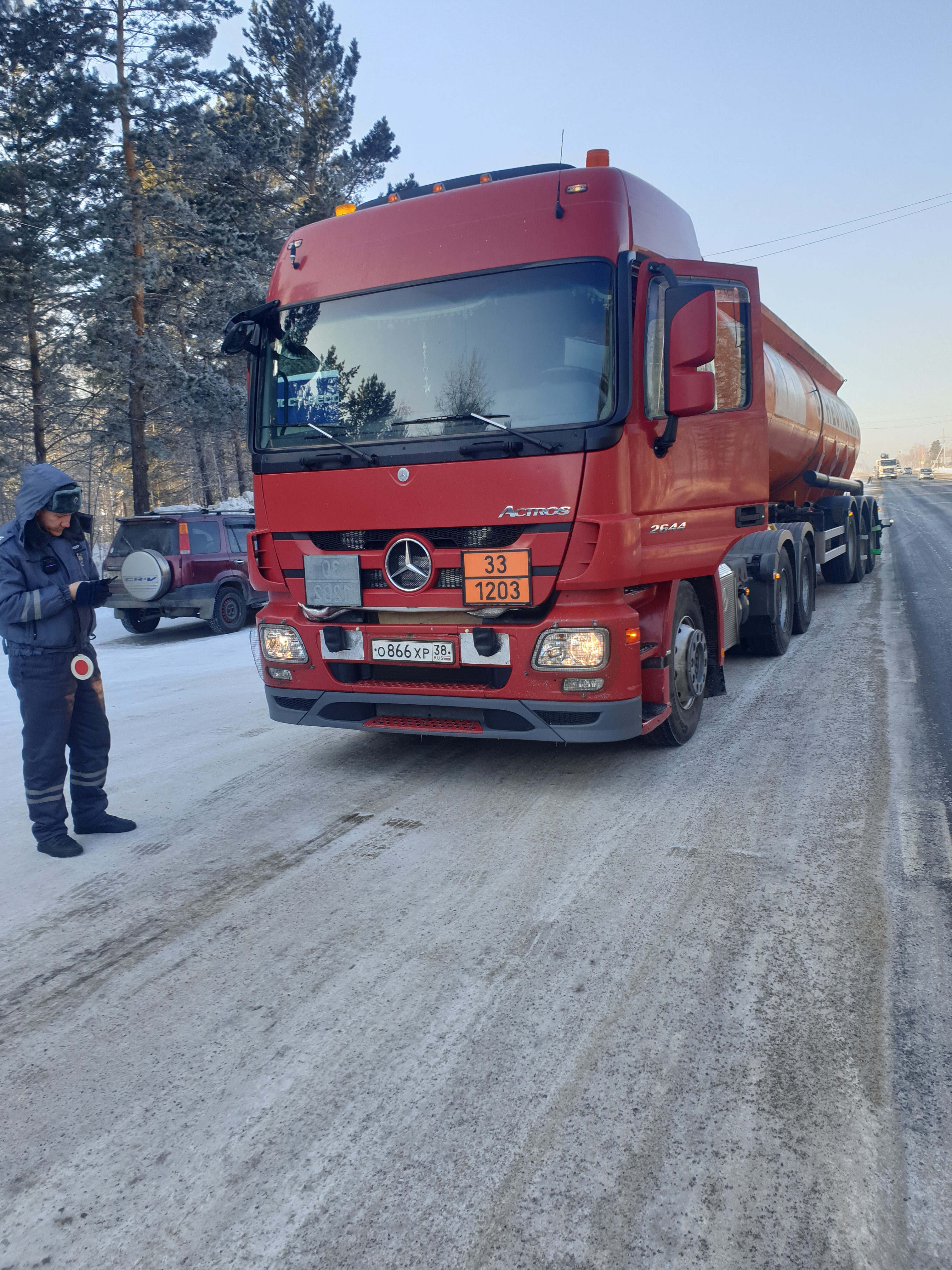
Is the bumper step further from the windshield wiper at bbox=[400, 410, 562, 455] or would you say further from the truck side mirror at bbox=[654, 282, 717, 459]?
the truck side mirror at bbox=[654, 282, 717, 459]

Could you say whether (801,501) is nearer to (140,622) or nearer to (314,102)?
(140,622)

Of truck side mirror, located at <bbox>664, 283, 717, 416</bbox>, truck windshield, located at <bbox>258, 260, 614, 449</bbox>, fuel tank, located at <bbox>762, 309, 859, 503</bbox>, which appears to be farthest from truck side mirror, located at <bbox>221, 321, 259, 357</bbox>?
fuel tank, located at <bbox>762, 309, 859, 503</bbox>

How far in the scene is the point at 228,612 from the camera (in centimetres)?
1332

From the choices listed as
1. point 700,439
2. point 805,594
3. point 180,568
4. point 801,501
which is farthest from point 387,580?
point 180,568

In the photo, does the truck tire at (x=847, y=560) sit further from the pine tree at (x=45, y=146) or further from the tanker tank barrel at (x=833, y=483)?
the pine tree at (x=45, y=146)

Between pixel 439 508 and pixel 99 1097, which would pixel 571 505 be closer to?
pixel 439 508

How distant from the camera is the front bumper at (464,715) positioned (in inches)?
189

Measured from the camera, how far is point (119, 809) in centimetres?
517

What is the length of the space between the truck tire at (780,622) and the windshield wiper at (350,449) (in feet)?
16.1

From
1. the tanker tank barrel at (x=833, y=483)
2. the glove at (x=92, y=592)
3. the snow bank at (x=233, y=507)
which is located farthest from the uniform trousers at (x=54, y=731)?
the tanker tank barrel at (x=833, y=483)

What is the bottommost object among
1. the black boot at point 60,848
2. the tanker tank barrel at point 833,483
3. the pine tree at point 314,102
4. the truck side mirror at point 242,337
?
the black boot at point 60,848

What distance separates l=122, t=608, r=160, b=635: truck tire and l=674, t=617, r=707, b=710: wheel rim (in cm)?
935

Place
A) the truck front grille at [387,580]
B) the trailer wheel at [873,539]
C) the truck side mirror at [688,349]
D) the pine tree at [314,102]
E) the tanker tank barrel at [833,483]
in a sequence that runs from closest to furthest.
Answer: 1. the truck side mirror at [688,349]
2. the truck front grille at [387,580]
3. the tanker tank barrel at [833,483]
4. the trailer wheel at [873,539]
5. the pine tree at [314,102]

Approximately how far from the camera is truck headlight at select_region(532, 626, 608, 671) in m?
4.71
